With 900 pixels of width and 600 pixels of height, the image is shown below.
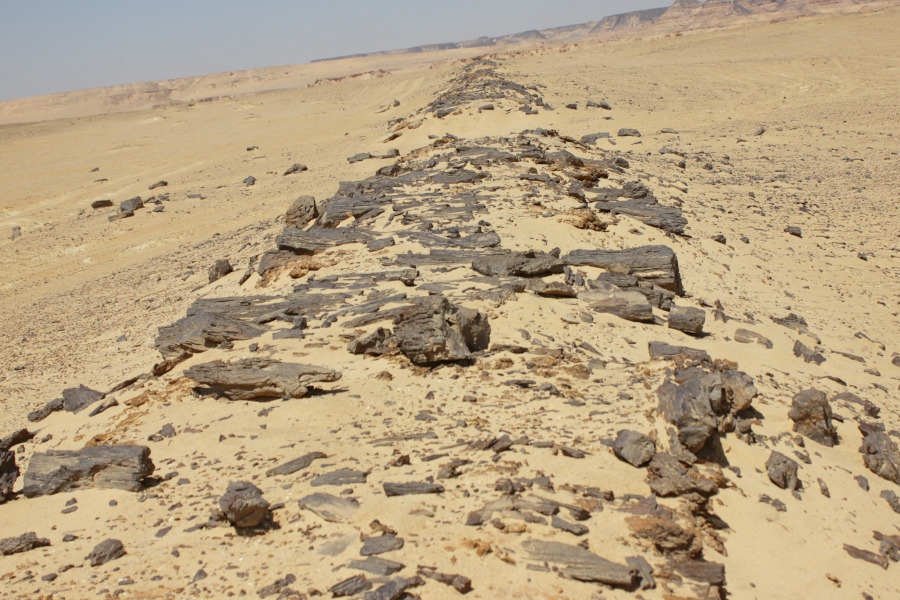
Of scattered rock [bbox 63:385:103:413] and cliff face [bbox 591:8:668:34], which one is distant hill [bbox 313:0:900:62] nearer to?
cliff face [bbox 591:8:668:34]

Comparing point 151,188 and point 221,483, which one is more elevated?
point 151,188

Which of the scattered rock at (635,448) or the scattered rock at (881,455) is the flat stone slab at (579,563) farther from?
the scattered rock at (881,455)

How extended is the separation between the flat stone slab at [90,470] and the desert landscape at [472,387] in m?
0.02

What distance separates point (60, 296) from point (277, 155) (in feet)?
38.6

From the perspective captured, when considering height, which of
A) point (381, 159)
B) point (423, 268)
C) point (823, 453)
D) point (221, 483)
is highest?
point (381, 159)

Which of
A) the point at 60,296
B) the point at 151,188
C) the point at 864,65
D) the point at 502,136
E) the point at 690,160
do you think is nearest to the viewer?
the point at 60,296

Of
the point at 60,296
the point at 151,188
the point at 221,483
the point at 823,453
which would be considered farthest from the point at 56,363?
the point at 151,188

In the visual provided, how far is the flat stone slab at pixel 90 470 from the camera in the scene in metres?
4.18

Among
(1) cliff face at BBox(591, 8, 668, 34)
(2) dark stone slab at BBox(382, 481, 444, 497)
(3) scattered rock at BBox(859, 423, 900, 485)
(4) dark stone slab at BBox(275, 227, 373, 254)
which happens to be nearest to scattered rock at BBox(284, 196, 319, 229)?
(4) dark stone slab at BBox(275, 227, 373, 254)

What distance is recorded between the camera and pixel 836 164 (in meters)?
16.3

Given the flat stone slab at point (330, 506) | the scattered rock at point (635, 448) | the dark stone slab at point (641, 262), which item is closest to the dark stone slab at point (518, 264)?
the dark stone slab at point (641, 262)

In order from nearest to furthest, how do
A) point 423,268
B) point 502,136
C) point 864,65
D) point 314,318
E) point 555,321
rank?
point 555,321, point 314,318, point 423,268, point 502,136, point 864,65

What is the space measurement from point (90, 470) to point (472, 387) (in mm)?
2787

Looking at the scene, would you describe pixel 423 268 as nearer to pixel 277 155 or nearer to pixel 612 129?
pixel 612 129
